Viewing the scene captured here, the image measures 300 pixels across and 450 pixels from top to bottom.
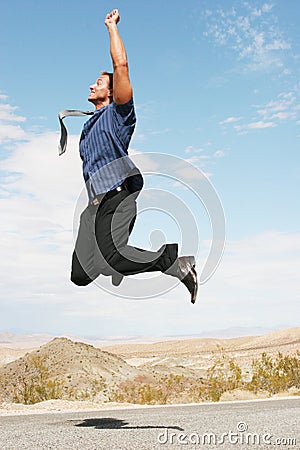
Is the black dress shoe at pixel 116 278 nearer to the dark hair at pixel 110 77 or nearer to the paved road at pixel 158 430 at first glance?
the paved road at pixel 158 430

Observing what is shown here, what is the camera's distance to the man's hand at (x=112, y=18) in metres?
5.07

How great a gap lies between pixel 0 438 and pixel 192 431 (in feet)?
6.60

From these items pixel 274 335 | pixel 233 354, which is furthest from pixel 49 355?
pixel 274 335

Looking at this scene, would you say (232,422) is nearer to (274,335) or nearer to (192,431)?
(192,431)

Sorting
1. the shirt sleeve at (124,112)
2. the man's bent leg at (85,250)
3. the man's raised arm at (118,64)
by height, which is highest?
the man's raised arm at (118,64)

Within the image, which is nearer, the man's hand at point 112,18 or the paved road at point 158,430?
the man's hand at point 112,18

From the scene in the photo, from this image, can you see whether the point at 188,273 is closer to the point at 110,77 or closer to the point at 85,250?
the point at 85,250

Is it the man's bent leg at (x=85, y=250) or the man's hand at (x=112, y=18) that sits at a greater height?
the man's hand at (x=112, y=18)

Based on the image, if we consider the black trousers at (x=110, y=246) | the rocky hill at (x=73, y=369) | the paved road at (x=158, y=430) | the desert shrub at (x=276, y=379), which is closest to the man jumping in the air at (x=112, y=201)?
the black trousers at (x=110, y=246)

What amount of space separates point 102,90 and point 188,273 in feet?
5.83

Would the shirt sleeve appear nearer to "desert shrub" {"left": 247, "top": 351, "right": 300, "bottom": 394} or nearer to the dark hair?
the dark hair

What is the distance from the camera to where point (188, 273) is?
5.41 meters

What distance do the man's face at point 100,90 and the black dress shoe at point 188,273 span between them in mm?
1573

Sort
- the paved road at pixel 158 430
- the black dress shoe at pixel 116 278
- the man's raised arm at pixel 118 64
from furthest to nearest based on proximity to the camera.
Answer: the paved road at pixel 158 430
the black dress shoe at pixel 116 278
the man's raised arm at pixel 118 64
